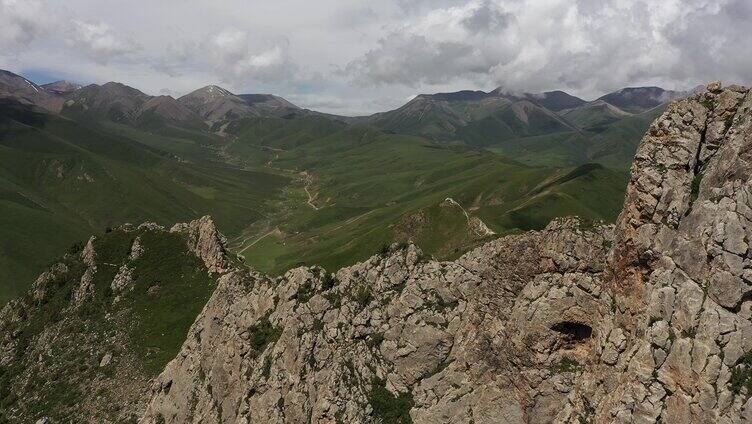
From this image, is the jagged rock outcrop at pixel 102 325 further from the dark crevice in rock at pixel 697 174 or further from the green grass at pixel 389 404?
the dark crevice in rock at pixel 697 174

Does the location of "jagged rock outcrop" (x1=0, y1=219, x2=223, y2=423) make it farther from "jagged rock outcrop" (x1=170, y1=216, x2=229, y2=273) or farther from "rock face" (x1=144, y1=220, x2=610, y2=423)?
"rock face" (x1=144, y1=220, x2=610, y2=423)

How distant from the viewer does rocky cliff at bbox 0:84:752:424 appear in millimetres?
35469

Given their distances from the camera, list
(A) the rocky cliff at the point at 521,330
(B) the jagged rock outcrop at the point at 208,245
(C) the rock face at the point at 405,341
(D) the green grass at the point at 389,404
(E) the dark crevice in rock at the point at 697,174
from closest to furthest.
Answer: (A) the rocky cliff at the point at 521,330, (E) the dark crevice in rock at the point at 697,174, (C) the rock face at the point at 405,341, (D) the green grass at the point at 389,404, (B) the jagged rock outcrop at the point at 208,245

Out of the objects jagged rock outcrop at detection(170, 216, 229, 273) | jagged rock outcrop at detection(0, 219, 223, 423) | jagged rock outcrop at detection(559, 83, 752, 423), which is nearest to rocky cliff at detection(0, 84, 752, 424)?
jagged rock outcrop at detection(559, 83, 752, 423)

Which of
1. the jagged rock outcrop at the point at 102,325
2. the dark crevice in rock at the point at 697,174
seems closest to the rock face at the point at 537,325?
the dark crevice in rock at the point at 697,174

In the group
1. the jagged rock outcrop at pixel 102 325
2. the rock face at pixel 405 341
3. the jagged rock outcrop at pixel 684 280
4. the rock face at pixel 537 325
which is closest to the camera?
the jagged rock outcrop at pixel 684 280

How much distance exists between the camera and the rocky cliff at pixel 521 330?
35.5 metres

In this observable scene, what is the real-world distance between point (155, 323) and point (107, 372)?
1232 cm

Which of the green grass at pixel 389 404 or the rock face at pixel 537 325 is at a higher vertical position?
the rock face at pixel 537 325

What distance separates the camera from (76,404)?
80875 mm

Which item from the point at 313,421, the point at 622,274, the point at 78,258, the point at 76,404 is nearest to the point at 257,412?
the point at 313,421

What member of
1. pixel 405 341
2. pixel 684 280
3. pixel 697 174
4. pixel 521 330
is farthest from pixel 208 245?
pixel 684 280

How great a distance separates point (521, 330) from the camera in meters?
52.9

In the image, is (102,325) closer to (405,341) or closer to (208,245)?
(208,245)
